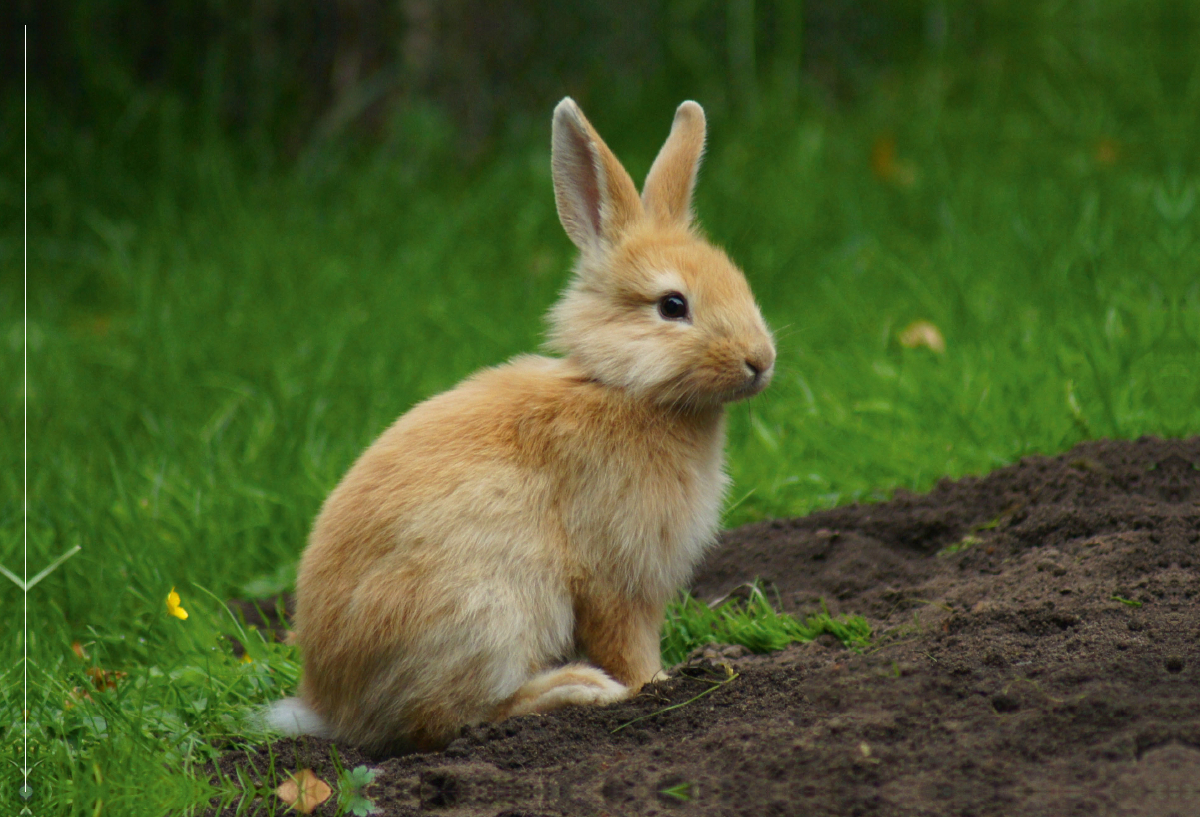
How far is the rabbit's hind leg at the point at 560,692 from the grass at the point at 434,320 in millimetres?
774

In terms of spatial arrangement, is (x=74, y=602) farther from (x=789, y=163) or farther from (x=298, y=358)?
(x=789, y=163)

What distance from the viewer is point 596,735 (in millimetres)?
3201

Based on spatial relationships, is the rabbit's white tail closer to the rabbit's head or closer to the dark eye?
the rabbit's head

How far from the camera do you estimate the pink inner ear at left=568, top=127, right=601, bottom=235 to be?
3.88 meters

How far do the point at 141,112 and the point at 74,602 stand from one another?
4.60 meters

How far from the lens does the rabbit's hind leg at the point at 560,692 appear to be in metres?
3.33

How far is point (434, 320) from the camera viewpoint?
6.34 meters

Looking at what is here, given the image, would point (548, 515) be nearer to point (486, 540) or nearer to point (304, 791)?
point (486, 540)

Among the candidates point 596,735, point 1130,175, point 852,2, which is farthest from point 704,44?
point 596,735

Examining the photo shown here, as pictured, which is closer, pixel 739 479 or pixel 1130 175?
pixel 739 479

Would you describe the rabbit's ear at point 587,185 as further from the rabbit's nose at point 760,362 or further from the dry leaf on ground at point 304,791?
the dry leaf on ground at point 304,791

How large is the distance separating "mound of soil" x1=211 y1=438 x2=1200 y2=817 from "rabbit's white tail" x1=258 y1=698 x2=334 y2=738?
0.36ft

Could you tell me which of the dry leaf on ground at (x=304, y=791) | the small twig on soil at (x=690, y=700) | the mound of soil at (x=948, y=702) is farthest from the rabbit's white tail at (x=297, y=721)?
the small twig on soil at (x=690, y=700)

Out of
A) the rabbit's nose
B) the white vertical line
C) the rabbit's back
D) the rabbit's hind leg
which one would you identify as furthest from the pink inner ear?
the white vertical line
